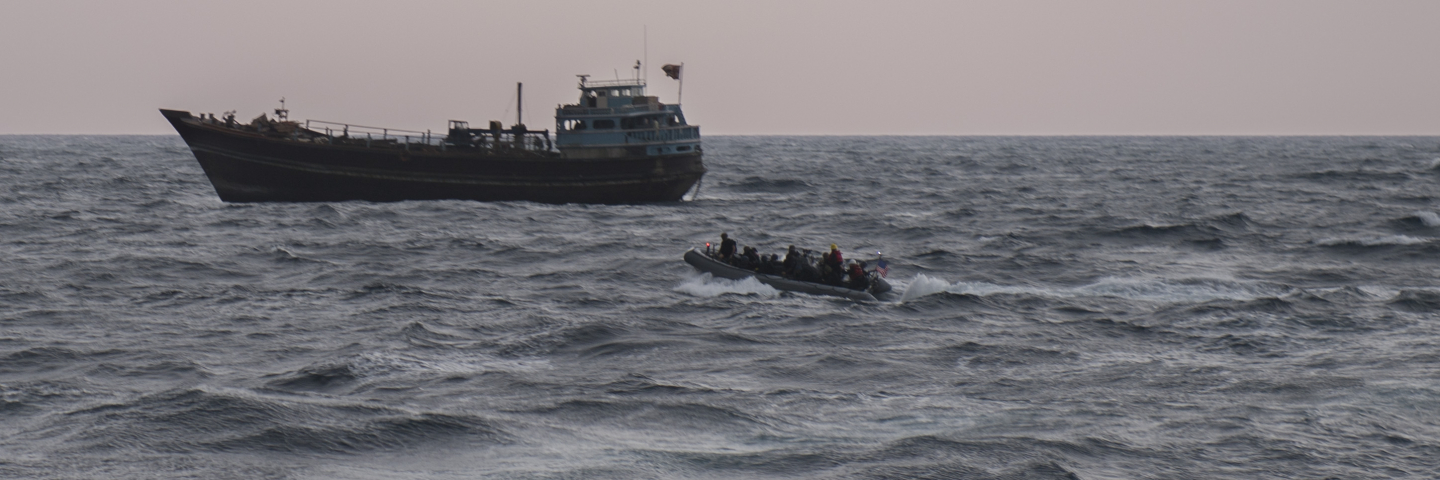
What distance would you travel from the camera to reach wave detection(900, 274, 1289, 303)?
35.4 m

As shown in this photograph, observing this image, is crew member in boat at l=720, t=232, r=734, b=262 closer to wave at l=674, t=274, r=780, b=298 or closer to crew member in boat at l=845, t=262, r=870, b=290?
wave at l=674, t=274, r=780, b=298

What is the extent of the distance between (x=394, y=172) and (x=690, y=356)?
39668 millimetres

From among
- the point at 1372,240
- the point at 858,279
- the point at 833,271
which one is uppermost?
the point at 833,271

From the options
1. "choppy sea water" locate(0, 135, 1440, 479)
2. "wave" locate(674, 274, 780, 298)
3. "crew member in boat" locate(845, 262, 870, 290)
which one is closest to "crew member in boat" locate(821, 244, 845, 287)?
"crew member in boat" locate(845, 262, 870, 290)

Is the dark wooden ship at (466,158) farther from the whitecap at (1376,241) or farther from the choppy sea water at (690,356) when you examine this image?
the whitecap at (1376,241)

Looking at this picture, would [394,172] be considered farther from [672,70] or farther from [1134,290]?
[1134,290]

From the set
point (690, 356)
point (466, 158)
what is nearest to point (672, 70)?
point (466, 158)

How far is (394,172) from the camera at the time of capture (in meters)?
62.9

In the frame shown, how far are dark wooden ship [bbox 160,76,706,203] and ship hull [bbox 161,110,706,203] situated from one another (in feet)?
0.17

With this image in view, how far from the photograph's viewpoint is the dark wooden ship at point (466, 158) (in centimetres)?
6216

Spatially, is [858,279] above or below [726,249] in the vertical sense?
below

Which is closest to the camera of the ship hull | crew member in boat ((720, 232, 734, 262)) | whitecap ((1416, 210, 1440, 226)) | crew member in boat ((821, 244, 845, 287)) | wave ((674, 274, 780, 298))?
crew member in boat ((821, 244, 845, 287))

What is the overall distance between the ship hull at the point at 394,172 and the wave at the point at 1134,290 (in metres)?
31.7

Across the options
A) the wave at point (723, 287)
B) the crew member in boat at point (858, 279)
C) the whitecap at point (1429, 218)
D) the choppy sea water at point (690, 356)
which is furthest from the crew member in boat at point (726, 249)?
the whitecap at point (1429, 218)
